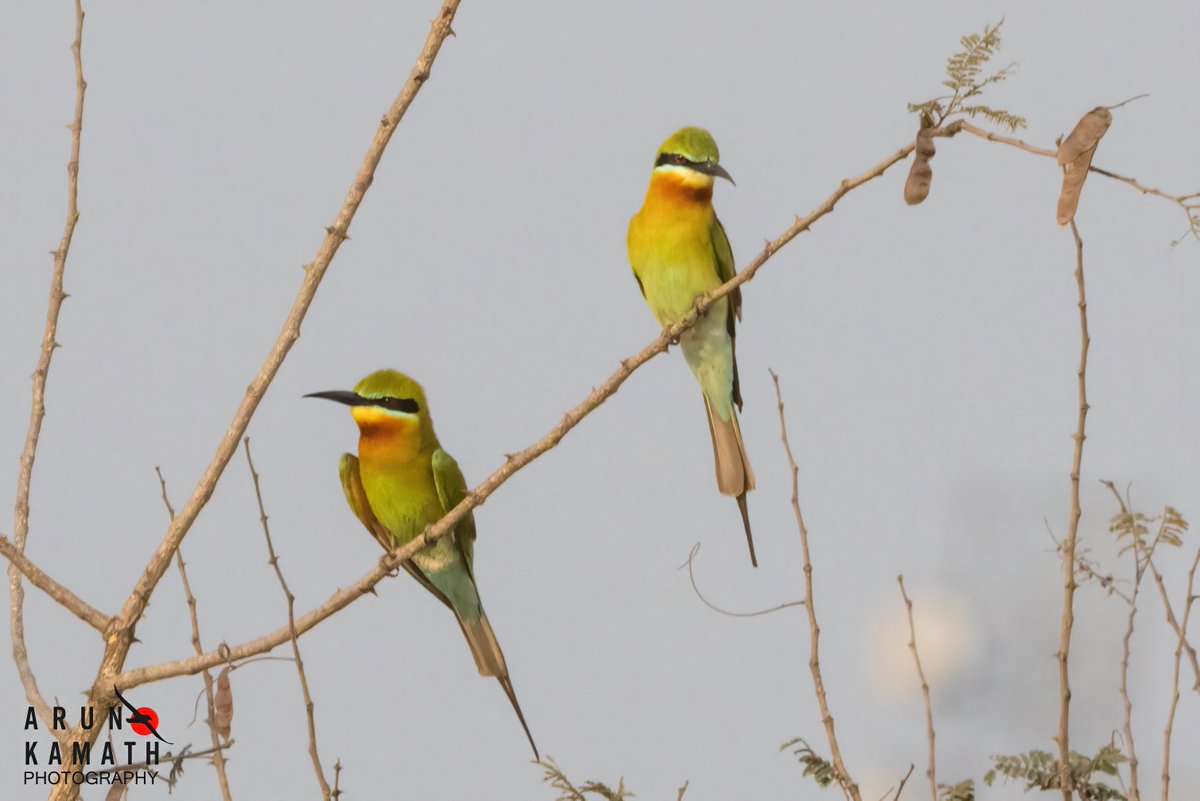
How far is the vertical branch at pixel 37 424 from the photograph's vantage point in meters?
2.60

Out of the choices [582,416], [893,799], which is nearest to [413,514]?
[582,416]

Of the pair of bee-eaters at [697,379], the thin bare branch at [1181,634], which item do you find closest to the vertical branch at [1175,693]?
the thin bare branch at [1181,634]

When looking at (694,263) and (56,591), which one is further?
(694,263)

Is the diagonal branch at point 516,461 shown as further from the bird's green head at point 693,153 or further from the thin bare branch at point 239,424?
the bird's green head at point 693,153

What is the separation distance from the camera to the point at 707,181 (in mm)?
4836

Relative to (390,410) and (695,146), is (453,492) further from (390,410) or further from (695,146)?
(695,146)

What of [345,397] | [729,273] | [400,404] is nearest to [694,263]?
[729,273]

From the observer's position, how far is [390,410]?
433cm

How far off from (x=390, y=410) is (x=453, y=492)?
310 mm

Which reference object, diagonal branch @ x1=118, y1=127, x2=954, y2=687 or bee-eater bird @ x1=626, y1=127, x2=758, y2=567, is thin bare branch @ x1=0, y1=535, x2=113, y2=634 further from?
bee-eater bird @ x1=626, y1=127, x2=758, y2=567

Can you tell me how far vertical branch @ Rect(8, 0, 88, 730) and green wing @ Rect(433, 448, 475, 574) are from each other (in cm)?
171

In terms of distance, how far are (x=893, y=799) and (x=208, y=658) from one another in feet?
4.02

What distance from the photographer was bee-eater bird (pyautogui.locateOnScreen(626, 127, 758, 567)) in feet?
15.8

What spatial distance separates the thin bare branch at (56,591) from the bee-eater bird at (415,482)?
1.67m
